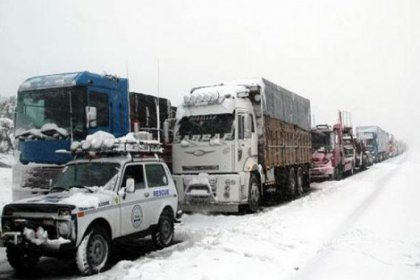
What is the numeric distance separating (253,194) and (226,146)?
5.67ft

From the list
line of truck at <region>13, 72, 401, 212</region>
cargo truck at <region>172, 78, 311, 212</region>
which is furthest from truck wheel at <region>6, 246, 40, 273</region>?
cargo truck at <region>172, 78, 311, 212</region>

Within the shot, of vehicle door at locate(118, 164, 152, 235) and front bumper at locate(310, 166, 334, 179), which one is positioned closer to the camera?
vehicle door at locate(118, 164, 152, 235)

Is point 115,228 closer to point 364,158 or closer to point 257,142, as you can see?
point 257,142

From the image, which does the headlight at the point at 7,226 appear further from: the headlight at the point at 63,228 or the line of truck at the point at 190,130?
the line of truck at the point at 190,130

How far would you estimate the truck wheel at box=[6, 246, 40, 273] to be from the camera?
23.9ft

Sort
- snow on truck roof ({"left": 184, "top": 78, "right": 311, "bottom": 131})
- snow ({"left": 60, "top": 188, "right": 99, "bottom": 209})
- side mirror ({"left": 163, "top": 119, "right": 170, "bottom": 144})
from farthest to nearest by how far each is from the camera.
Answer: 1. side mirror ({"left": 163, "top": 119, "right": 170, "bottom": 144})
2. snow on truck roof ({"left": 184, "top": 78, "right": 311, "bottom": 131})
3. snow ({"left": 60, "top": 188, "right": 99, "bottom": 209})

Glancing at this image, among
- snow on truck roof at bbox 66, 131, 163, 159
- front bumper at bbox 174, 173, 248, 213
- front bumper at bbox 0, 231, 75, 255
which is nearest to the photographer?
→ front bumper at bbox 0, 231, 75, 255

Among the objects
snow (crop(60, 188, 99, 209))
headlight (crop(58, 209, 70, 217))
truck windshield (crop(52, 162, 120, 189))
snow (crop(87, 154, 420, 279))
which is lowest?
snow (crop(87, 154, 420, 279))

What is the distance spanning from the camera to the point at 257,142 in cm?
1446

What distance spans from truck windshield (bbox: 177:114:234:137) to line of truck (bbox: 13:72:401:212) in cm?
3

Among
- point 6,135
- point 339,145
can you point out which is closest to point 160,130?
point 339,145

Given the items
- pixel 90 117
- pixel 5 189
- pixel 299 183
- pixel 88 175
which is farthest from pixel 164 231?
pixel 5 189

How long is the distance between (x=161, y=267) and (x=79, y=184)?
2.19 m

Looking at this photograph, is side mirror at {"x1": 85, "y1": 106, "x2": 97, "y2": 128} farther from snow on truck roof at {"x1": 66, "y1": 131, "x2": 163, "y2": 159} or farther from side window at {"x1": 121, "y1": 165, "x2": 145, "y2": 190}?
side window at {"x1": 121, "y1": 165, "x2": 145, "y2": 190}
